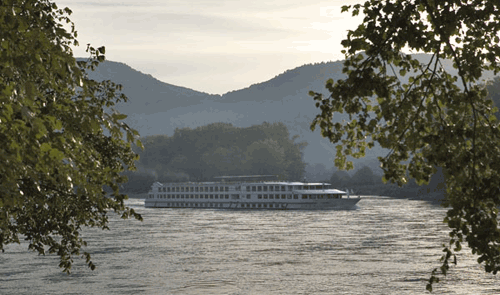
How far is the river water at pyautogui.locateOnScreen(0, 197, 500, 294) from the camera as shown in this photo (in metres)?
27.6

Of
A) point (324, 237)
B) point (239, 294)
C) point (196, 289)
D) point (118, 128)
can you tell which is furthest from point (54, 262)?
point (118, 128)

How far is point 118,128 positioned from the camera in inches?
287

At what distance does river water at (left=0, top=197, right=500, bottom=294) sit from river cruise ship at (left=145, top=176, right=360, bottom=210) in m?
36.2

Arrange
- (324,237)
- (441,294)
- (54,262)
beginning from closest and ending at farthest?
(441,294), (54,262), (324,237)

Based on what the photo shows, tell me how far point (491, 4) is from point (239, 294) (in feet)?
67.5

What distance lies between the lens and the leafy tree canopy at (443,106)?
665cm

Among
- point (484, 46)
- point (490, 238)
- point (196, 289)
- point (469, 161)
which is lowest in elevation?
point (196, 289)

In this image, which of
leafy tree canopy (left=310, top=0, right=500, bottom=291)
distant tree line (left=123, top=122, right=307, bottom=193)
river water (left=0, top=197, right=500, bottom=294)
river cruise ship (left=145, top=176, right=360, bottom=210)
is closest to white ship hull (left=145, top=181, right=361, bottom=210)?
river cruise ship (left=145, top=176, right=360, bottom=210)

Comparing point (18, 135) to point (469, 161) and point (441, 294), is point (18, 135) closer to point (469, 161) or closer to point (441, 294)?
point (469, 161)

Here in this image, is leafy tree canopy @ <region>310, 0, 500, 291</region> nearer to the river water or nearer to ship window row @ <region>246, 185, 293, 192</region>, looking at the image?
the river water

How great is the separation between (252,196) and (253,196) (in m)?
0.18

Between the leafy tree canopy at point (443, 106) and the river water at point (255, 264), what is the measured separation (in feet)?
64.2

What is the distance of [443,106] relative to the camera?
698 cm

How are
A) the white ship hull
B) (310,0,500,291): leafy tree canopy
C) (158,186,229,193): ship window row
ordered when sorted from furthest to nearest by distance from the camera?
1. (158,186,229,193): ship window row
2. the white ship hull
3. (310,0,500,291): leafy tree canopy
